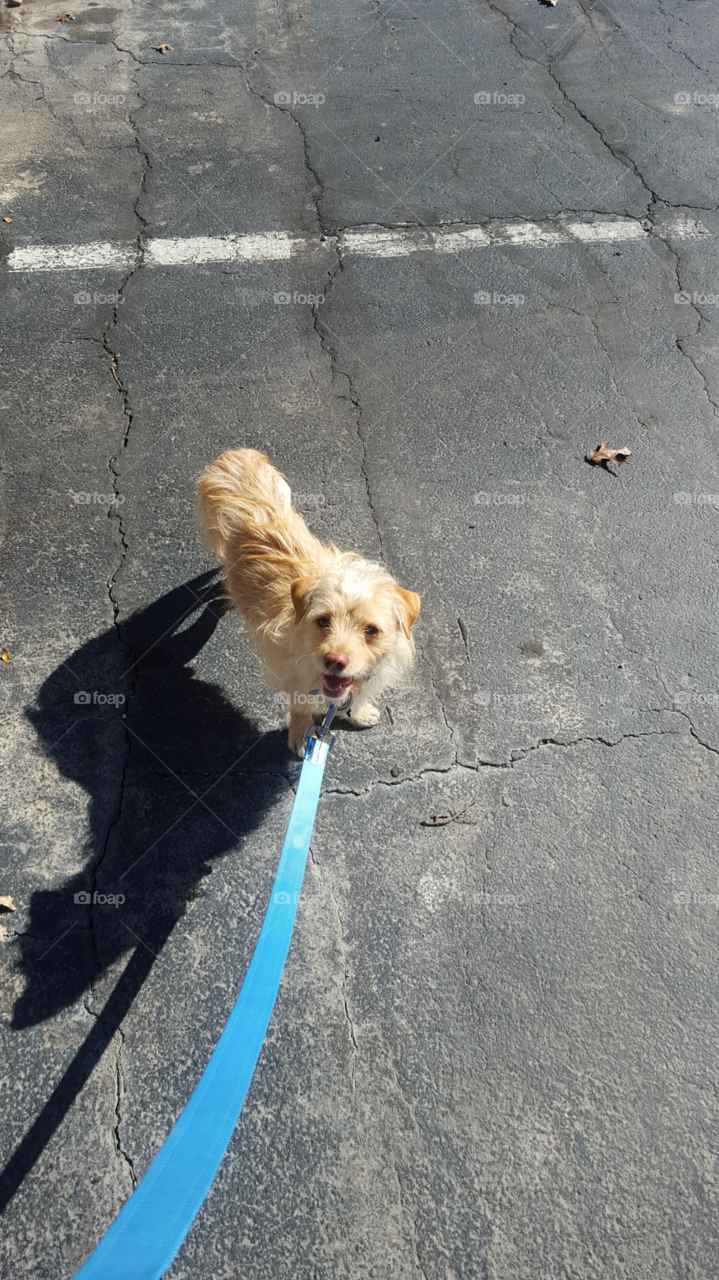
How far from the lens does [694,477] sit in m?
5.20

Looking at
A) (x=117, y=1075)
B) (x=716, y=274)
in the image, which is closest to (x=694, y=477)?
(x=716, y=274)

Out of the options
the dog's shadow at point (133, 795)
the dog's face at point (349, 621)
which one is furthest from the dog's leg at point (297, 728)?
the dog's face at point (349, 621)

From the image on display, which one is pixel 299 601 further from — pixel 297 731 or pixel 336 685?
pixel 297 731

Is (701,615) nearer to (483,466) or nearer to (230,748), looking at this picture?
(483,466)

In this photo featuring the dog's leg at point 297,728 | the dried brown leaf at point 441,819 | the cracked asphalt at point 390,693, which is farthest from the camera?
the dog's leg at point 297,728

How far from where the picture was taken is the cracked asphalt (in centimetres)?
289

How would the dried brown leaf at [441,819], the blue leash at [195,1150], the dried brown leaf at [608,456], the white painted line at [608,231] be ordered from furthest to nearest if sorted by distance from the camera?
the white painted line at [608,231] → the dried brown leaf at [608,456] → the dried brown leaf at [441,819] → the blue leash at [195,1150]

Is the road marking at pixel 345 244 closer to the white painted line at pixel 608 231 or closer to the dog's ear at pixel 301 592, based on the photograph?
the white painted line at pixel 608 231

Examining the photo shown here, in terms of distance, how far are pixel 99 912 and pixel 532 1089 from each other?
207cm

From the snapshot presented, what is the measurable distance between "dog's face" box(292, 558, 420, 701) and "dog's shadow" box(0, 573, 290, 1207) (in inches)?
37.7

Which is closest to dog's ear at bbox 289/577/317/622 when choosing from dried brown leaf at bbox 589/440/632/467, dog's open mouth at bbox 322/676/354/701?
dog's open mouth at bbox 322/676/354/701

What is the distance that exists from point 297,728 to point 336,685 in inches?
30.9

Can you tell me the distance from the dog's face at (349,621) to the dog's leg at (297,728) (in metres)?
0.57

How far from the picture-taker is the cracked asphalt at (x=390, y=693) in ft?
9.50
